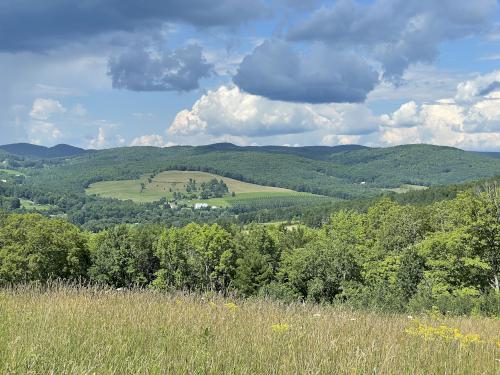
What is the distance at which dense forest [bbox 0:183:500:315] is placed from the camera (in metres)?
44.8

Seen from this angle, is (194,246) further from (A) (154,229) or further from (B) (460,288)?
(B) (460,288)

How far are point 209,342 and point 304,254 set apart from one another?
60004 mm

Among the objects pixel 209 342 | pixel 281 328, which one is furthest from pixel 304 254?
pixel 209 342

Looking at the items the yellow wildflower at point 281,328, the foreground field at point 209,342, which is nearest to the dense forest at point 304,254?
the foreground field at point 209,342

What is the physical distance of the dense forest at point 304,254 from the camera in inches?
1764

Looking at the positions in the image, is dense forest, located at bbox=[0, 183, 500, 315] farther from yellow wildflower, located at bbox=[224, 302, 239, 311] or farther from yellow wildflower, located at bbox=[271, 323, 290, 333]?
yellow wildflower, located at bbox=[271, 323, 290, 333]

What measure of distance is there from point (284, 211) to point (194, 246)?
366ft

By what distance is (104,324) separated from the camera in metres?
5.68

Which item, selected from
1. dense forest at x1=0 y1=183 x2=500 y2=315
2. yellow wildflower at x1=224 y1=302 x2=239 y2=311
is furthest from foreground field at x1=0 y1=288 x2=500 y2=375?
dense forest at x1=0 y1=183 x2=500 y2=315

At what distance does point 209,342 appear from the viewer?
17.0ft

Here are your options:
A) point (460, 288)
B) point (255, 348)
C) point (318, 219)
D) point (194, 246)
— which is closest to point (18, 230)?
point (194, 246)

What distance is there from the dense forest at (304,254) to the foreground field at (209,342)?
1373 inches

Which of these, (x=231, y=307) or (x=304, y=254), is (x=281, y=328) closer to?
(x=231, y=307)

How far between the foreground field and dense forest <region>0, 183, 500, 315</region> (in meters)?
34.9
